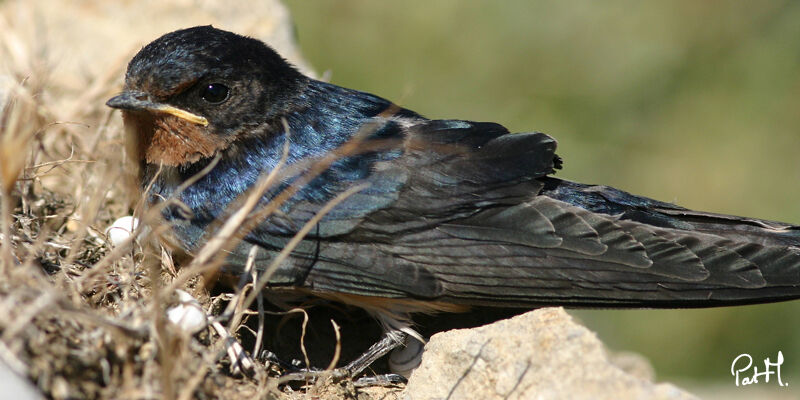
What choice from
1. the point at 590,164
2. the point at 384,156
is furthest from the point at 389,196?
the point at 590,164

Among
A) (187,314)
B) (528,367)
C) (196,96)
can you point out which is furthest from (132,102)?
(528,367)

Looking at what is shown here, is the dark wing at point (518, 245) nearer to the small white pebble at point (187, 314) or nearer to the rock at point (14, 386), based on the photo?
the small white pebble at point (187, 314)

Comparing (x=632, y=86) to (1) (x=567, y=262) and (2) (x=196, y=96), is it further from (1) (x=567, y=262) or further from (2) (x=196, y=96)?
(2) (x=196, y=96)

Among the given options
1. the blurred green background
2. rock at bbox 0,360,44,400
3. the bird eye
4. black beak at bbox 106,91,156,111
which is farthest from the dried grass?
the blurred green background

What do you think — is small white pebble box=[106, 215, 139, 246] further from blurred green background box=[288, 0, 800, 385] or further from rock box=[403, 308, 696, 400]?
blurred green background box=[288, 0, 800, 385]

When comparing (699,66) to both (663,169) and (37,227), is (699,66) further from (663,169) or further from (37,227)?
(37,227)
